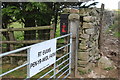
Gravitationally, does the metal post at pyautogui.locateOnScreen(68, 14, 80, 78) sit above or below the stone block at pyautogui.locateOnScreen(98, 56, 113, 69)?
above

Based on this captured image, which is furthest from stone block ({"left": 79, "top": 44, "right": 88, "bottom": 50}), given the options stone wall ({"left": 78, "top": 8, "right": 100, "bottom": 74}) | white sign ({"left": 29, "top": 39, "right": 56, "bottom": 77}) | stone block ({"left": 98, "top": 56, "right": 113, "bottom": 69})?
white sign ({"left": 29, "top": 39, "right": 56, "bottom": 77})

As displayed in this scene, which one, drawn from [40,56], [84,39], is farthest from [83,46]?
[40,56]

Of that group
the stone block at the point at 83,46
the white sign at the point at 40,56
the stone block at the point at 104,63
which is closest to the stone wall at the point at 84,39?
the stone block at the point at 83,46

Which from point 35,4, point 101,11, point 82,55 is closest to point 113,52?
point 101,11

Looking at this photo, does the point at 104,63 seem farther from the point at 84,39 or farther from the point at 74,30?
the point at 74,30

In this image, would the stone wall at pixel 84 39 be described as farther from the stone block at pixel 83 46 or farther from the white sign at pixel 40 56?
the white sign at pixel 40 56

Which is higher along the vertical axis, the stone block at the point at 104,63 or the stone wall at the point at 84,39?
the stone wall at the point at 84,39

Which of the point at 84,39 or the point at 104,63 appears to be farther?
the point at 104,63

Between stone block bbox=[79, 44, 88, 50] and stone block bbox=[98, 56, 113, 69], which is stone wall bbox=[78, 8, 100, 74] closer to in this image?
stone block bbox=[79, 44, 88, 50]

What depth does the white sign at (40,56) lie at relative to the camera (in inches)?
103

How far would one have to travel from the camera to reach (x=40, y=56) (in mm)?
2803

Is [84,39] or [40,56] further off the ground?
[84,39]

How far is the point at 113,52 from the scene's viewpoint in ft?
20.1

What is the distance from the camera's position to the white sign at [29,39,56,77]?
8.54 feet
